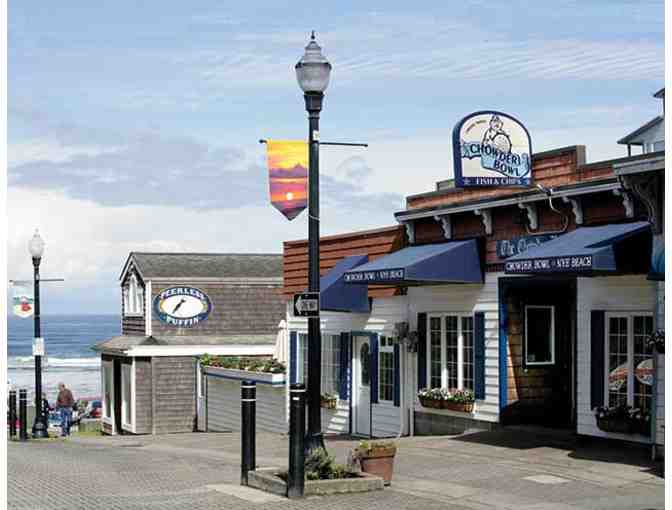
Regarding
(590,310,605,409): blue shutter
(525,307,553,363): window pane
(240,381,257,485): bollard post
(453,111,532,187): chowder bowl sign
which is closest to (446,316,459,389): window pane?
(525,307,553,363): window pane

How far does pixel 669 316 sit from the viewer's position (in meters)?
13.6

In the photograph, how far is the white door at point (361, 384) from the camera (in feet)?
86.6

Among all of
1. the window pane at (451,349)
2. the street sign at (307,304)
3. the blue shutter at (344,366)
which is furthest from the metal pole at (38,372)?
the street sign at (307,304)

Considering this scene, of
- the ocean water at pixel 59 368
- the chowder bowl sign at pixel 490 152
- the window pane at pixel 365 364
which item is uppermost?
the chowder bowl sign at pixel 490 152

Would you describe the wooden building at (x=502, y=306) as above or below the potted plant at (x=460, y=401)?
above

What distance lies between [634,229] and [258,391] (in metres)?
15.6

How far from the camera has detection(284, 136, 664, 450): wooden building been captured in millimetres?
18766

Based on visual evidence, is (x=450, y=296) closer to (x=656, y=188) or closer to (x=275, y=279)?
(x=656, y=188)

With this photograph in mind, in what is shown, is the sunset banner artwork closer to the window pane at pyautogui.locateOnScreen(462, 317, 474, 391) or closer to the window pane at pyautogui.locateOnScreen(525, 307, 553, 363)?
the window pane at pyautogui.locateOnScreen(525, 307, 553, 363)

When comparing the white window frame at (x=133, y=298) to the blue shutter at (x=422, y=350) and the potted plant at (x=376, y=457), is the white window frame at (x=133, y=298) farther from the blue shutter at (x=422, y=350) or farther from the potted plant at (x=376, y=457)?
the potted plant at (x=376, y=457)

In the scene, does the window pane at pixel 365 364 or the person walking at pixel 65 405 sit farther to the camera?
the person walking at pixel 65 405

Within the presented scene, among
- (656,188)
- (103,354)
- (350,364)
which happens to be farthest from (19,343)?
(656,188)

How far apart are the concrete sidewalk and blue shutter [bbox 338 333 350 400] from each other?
3662mm

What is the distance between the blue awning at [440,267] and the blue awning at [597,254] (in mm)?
3150
